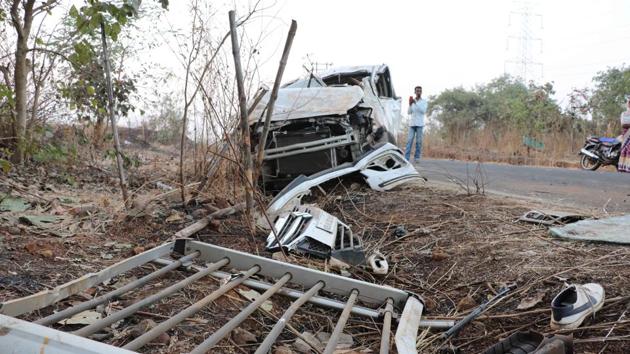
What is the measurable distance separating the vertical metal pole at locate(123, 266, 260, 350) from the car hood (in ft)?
8.70

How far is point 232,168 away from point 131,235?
1.11m

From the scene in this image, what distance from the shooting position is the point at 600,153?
9.74 m

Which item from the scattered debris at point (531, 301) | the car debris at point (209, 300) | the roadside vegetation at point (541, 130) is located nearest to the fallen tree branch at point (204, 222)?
the car debris at point (209, 300)

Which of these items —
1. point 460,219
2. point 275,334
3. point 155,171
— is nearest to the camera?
point 275,334

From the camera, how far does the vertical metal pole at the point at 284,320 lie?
5.70 ft

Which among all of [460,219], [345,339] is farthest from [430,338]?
[460,219]

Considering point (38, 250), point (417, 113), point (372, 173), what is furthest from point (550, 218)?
point (417, 113)

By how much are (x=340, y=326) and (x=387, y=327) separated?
0.72ft

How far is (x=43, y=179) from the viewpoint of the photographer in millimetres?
5074

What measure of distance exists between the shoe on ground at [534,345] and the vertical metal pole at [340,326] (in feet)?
1.92

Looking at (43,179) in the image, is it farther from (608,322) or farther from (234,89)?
(608,322)

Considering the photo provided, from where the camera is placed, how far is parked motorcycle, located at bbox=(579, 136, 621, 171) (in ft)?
31.0

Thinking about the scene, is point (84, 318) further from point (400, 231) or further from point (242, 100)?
point (400, 231)

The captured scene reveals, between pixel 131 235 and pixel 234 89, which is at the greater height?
pixel 234 89
